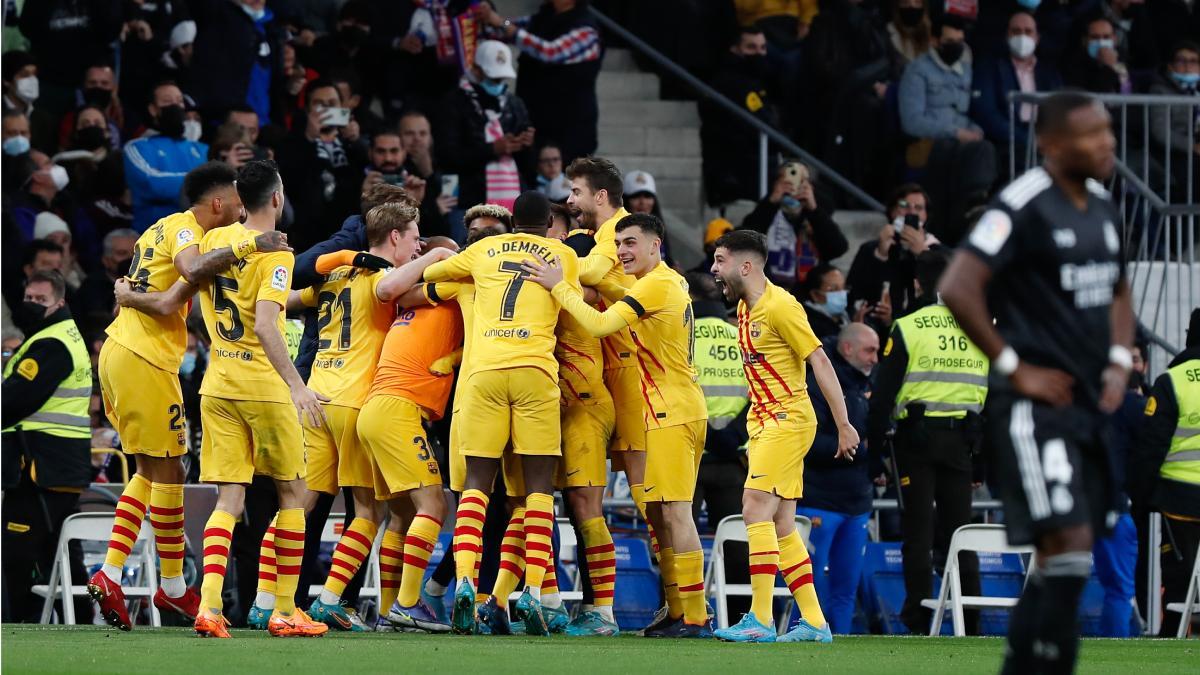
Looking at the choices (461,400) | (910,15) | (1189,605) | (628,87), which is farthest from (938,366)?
(628,87)

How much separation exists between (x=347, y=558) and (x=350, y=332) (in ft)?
4.27

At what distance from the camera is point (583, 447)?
11.2m

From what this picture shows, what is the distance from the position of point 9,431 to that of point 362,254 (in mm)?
3199

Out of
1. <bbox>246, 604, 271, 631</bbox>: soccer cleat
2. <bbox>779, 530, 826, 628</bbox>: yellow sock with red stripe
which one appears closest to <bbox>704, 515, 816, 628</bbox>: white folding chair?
<bbox>779, 530, 826, 628</bbox>: yellow sock with red stripe

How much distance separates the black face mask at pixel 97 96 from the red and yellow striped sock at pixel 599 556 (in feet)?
24.0

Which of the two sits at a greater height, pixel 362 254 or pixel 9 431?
pixel 362 254

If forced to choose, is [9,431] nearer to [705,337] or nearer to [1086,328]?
[705,337]

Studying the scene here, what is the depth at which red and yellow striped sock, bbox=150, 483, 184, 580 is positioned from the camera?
10.5 meters

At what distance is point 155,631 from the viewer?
1065 centimetres

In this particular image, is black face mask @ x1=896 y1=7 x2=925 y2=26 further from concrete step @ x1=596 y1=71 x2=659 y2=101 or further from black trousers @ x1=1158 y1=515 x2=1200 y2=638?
black trousers @ x1=1158 y1=515 x2=1200 y2=638

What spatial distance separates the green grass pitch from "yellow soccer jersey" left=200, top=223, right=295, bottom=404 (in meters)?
1.30

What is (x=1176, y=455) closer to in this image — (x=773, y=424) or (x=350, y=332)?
(x=773, y=424)

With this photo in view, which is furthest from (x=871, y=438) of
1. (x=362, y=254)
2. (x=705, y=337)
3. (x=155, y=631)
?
(x=155, y=631)

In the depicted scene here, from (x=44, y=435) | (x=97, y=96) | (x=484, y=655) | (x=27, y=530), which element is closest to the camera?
(x=484, y=655)
